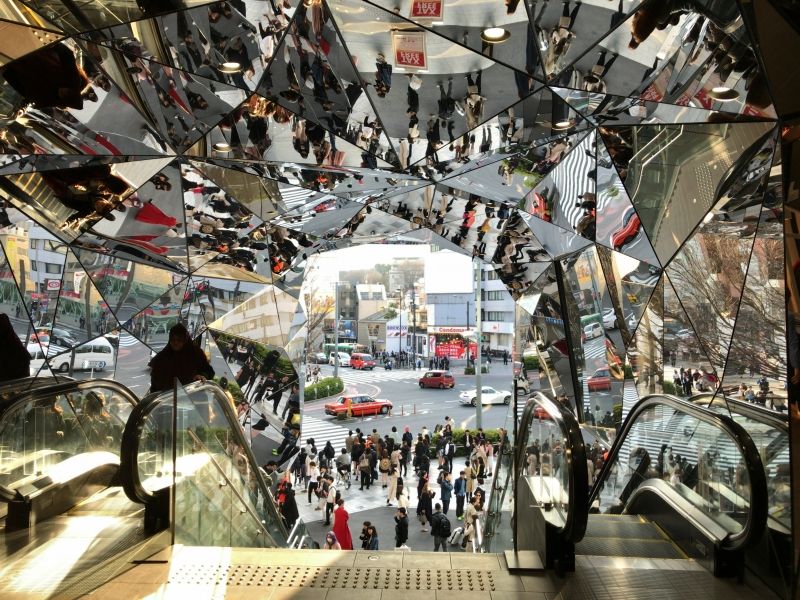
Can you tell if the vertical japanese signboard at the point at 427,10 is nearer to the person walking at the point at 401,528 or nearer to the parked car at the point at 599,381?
the parked car at the point at 599,381

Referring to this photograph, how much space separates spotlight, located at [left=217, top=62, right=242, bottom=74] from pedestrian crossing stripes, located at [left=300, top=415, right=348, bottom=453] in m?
17.6

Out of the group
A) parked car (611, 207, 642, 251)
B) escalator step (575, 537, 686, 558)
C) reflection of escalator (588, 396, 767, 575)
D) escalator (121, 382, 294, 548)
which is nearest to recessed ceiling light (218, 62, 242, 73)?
escalator (121, 382, 294, 548)

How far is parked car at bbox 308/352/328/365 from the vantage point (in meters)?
26.7

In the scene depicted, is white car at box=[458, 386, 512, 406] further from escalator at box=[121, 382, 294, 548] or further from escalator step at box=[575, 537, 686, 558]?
escalator step at box=[575, 537, 686, 558]

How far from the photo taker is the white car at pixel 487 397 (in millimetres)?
25422

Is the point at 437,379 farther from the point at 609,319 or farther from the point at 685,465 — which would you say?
the point at 685,465

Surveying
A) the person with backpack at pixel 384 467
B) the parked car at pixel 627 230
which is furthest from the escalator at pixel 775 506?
the person with backpack at pixel 384 467

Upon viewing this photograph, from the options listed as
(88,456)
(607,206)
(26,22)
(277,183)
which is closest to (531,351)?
(607,206)

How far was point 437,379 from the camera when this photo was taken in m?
28.6

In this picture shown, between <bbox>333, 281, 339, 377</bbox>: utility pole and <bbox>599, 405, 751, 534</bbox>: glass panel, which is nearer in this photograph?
<bbox>599, 405, 751, 534</bbox>: glass panel

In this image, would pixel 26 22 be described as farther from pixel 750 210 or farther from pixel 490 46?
pixel 750 210

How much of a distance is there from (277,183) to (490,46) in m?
5.31

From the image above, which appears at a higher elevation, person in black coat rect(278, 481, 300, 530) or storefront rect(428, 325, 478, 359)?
storefront rect(428, 325, 478, 359)

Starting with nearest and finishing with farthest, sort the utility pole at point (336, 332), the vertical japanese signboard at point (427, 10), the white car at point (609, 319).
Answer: the vertical japanese signboard at point (427, 10) → the white car at point (609, 319) → the utility pole at point (336, 332)
